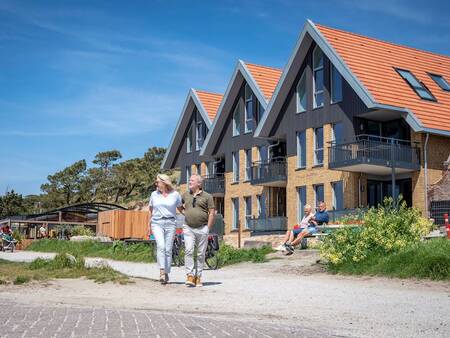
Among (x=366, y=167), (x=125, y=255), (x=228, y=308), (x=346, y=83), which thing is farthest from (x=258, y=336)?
(x=346, y=83)

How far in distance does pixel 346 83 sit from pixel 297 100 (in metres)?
4.09

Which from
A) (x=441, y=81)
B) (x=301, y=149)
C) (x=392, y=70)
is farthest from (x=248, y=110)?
(x=441, y=81)

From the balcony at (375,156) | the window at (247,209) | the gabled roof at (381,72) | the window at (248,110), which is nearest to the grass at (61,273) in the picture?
the balcony at (375,156)

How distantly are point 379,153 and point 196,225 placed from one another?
1905 cm

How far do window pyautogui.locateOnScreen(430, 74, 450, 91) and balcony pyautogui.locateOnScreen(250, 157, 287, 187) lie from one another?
8.21m

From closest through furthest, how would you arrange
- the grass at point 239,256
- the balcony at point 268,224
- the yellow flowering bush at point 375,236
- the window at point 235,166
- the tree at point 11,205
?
the yellow flowering bush at point 375,236 < the grass at point 239,256 < the balcony at point 268,224 < the window at point 235,166 < the tree at point 11,205

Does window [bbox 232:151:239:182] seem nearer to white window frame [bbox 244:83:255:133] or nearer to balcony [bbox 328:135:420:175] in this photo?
white window frame [bbox 244:83:255:133]

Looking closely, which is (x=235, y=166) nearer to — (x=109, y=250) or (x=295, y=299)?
(x=109, y=250)

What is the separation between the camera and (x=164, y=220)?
40.9ft

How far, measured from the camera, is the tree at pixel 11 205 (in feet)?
237

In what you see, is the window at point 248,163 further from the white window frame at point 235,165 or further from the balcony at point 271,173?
the balcony at point 271,173

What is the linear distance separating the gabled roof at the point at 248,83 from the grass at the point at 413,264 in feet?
78.2

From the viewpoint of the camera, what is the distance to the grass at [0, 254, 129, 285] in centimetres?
1266

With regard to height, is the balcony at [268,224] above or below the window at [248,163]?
below
